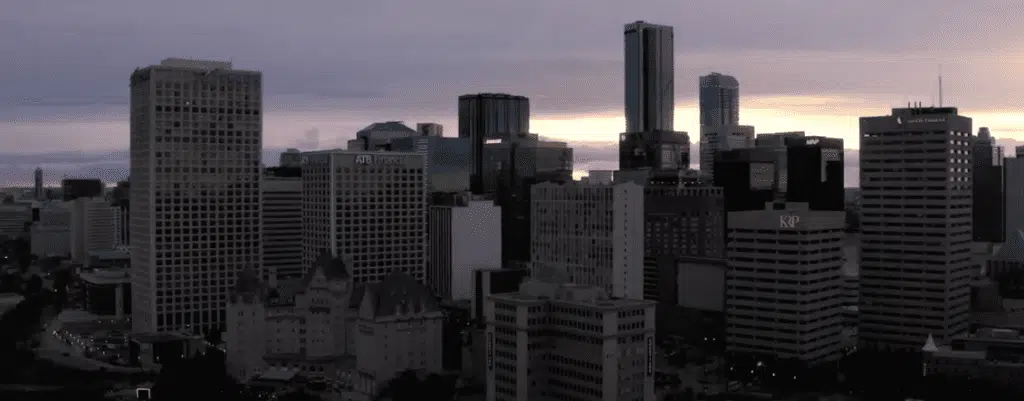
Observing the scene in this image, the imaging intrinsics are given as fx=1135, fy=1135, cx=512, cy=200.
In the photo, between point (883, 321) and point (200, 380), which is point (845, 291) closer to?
point (883, 321)

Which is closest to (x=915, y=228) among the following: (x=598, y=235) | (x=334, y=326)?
(x=598, y=235)

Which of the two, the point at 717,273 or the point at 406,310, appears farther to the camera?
the point at 717,273

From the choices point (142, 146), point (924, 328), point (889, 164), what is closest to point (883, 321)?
point (924, 328)

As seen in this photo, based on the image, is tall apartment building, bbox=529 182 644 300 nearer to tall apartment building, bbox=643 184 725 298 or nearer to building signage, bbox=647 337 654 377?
tall apartment building, bbox=643 184 725 298

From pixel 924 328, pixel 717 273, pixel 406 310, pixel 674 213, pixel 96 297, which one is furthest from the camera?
pixel 674 213

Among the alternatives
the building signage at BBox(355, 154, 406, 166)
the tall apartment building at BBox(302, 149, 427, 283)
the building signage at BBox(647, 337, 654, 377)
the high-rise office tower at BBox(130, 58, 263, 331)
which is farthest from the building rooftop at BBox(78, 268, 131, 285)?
the building signage at BBox(647, 337, 654, 377)

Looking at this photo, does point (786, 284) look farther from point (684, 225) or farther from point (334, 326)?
point (684, 225)

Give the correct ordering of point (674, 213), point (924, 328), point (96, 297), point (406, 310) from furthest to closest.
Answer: point (674, 213) → point (96, 297) → point (924, 328) → point (406, 310)
